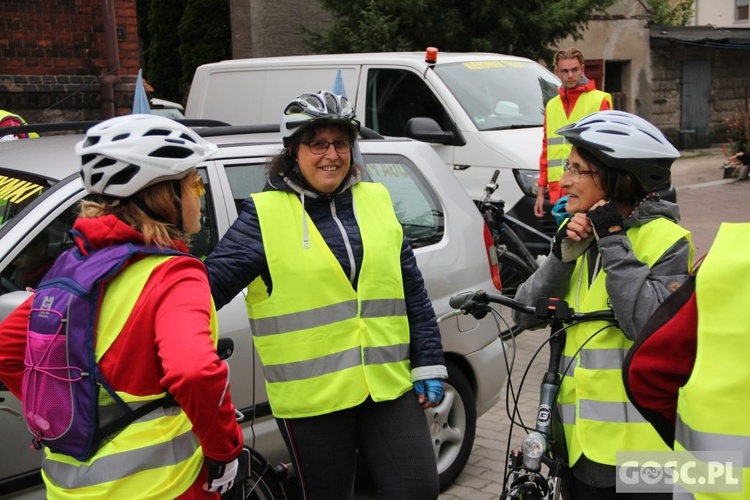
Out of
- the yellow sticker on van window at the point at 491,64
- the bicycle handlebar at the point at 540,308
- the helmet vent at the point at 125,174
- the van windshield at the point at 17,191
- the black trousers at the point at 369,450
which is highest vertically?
the helmet vent at the point at 125,174

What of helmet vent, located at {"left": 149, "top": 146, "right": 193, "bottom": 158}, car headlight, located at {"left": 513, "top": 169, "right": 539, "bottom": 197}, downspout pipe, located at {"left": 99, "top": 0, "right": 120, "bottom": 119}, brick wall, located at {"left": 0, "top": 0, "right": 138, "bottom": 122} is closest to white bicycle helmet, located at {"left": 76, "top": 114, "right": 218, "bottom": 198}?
helmet vent, located at {"left": 149, "top": 146, "right": 193, "bottom": 158}

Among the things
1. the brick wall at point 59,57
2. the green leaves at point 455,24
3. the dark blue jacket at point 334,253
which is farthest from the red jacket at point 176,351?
the green leaves at point 455,24

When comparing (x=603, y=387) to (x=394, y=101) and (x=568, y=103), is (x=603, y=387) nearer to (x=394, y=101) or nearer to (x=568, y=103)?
(x=568, y=103)

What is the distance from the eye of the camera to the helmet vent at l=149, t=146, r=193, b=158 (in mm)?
2488

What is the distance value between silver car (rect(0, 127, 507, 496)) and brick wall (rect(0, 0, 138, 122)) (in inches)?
223

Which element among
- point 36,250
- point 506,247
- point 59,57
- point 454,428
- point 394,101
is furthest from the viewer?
point 59,57

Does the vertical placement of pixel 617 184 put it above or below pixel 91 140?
below

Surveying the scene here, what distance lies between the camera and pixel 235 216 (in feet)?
13.3

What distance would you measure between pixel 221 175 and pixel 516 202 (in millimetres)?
4680

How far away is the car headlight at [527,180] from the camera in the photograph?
823 centimetres

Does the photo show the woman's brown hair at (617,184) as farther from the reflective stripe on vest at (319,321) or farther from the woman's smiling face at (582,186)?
the reflective stripe on vest at (319,321)

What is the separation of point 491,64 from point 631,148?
651 cm

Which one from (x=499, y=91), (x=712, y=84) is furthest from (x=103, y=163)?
(x=712, y=84)

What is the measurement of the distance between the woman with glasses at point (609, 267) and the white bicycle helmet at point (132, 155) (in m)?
1.21
